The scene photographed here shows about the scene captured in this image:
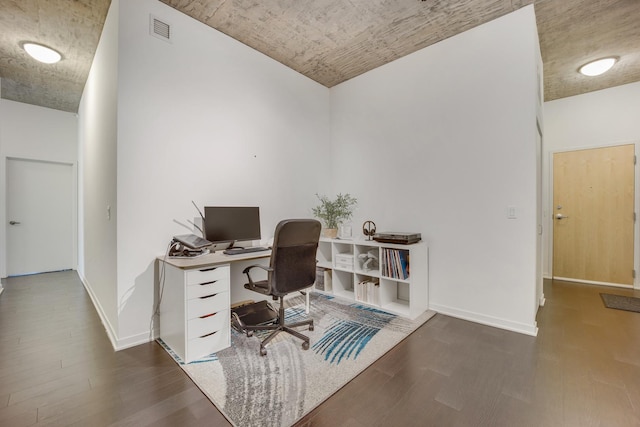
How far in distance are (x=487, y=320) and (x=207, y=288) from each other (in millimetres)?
2684

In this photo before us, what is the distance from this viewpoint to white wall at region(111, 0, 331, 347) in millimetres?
2428

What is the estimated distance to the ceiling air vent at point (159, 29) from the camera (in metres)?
2.56

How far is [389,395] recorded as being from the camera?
176cm

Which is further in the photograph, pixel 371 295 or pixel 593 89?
pixel 593 89

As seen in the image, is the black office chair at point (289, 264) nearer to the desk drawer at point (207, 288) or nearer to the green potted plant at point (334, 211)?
the desk drawer at point (207, 288)

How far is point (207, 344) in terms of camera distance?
7.36 ft

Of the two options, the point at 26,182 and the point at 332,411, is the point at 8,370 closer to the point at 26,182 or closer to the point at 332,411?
the point at 332,411

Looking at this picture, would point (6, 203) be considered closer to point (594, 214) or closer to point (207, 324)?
point (207, 324)

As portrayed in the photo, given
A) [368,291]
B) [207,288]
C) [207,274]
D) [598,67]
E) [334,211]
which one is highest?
[598,67]

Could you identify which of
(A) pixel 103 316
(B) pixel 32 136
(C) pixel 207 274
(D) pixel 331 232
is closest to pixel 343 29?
(D) pixel 331 232

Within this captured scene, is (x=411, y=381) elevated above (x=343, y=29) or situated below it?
below

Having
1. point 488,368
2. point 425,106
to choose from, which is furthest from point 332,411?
point 425,106

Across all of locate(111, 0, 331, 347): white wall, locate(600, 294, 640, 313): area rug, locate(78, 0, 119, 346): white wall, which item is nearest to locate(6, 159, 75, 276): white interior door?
locate(78, 0, 119, 346): white wall

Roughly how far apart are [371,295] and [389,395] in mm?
1580
